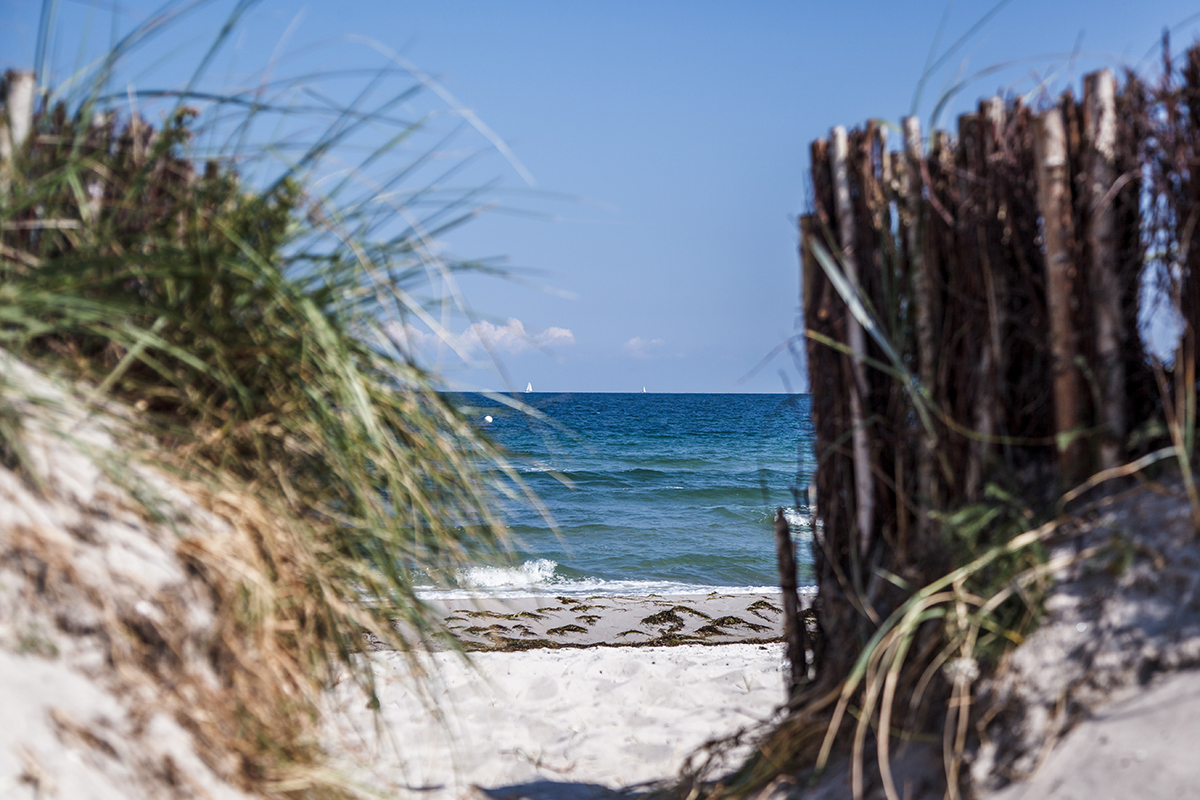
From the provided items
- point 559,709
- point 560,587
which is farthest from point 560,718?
point 560,587

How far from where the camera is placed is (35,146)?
1.89 m

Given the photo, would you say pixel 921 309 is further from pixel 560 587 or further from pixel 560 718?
pixel 560 587

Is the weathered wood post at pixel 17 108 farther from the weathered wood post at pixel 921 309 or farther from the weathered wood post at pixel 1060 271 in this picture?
the weathered wood post at pixel 1060 271

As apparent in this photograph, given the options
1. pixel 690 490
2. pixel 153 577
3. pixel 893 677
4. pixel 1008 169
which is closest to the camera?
pixel 153 577

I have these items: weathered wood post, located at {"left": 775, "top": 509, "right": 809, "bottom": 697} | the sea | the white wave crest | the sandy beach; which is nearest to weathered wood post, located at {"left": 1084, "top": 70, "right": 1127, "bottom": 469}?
the sea

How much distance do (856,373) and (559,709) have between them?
271 centimetres

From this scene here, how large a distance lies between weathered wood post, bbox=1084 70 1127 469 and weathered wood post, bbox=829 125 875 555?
620mm

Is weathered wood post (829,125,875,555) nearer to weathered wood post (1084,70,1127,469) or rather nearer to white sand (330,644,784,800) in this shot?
weathered wood post (1084,70,1127,469)

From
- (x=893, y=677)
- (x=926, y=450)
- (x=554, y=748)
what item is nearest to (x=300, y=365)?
(x=893, y=677)

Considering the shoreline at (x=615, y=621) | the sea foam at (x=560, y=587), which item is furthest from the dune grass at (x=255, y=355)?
the sea foam at (x=560, y=587)

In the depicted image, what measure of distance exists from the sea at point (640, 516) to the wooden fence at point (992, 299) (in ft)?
1.25

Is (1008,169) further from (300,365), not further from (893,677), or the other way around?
(300,365)

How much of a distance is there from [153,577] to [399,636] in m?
0.61

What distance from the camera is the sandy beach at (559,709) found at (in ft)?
9.48
